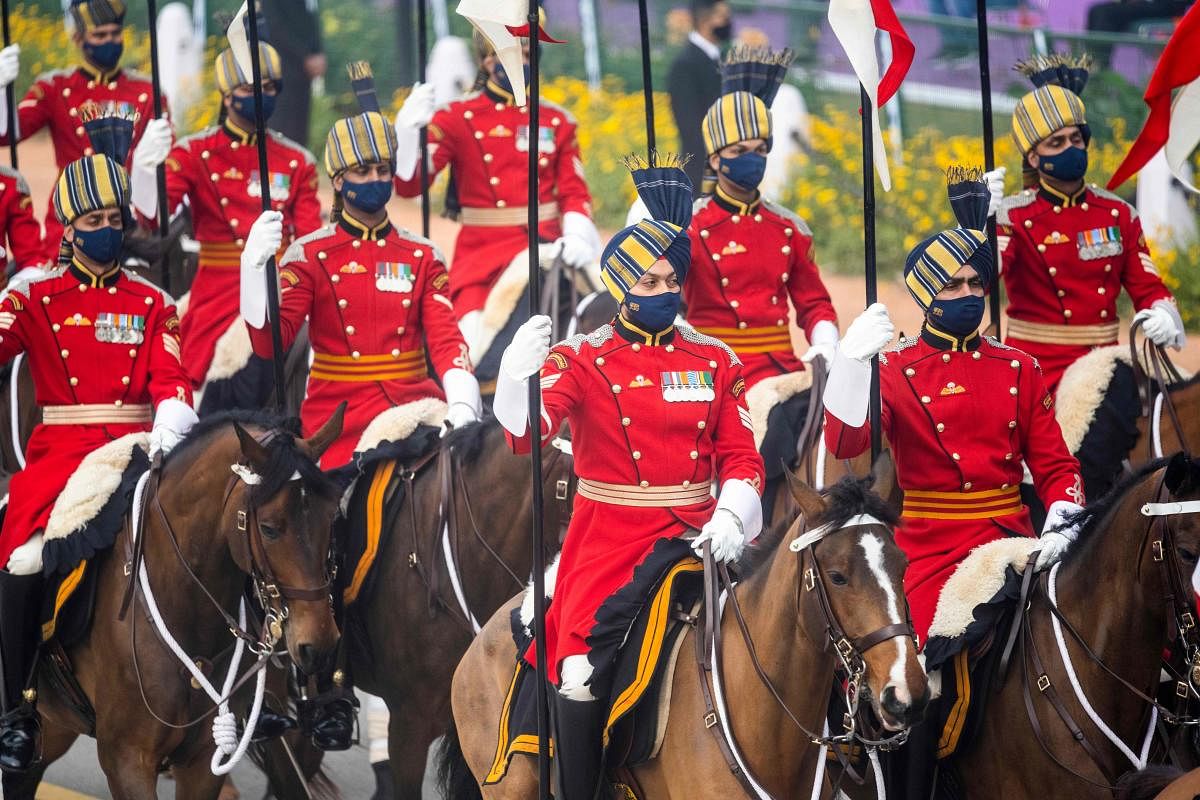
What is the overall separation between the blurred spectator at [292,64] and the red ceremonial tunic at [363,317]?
31.0 ft

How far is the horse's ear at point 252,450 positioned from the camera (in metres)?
6.66

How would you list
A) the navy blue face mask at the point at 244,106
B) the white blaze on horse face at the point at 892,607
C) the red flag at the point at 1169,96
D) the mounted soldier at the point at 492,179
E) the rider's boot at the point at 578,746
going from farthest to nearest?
1. the mounted soldier at the point at 492,179
2. the navy blue face mask at the point at 244,106
3. the red flag at the point at 1169,96
4. the rider's boot at the point at 578,746
5. the white blaze on horse face at the point at 892,607

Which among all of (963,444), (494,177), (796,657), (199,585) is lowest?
(199,585)

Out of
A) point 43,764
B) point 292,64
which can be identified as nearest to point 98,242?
point 43,764

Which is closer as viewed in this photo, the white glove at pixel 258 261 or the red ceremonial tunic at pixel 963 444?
the red ceremonial tunic at pixel 963 444

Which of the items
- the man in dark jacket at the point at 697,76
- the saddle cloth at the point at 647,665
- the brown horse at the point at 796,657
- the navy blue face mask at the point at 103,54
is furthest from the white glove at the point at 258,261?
the man in dark jacket at the point at 697,76

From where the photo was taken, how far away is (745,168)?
8344 mm

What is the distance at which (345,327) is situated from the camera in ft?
27.0

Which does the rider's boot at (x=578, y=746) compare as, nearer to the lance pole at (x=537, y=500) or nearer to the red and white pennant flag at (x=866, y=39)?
the lance pole at (x=537, y=500)

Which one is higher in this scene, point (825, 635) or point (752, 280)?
point (752, 280)

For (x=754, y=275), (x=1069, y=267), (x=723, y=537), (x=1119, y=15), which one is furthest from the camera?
(x=1119, y=15)

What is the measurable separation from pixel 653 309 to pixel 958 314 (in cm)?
120

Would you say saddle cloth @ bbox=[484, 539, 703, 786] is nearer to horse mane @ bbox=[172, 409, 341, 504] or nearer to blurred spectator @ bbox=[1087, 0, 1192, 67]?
horse mane @ bbox=[172, 409, 341, 504]

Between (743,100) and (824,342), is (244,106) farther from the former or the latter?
(824,342)
